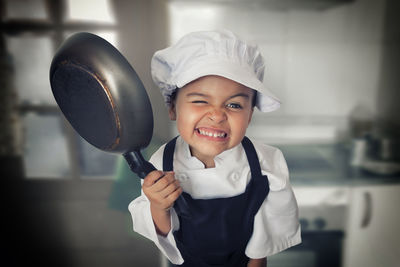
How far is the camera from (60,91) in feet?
0.88

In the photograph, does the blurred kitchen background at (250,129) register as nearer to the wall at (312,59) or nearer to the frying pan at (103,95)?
the wall at (312,59)

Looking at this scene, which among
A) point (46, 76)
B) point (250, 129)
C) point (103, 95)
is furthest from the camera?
point (250, 129)

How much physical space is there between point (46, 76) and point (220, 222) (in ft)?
1.51

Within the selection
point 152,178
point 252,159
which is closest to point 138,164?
point 152,178

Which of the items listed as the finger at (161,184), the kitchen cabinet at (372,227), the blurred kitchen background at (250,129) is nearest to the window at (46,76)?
the blurred kitchen background at (250,129)

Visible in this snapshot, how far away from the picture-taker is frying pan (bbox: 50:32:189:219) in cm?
24

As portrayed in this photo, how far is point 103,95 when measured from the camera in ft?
0.81

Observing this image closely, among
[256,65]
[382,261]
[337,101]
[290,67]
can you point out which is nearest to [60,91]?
[256,65]

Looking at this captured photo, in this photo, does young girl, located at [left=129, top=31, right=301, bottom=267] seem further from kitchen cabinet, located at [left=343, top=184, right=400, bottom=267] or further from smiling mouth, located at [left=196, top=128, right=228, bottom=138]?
kitchen cabinet, located at [left=343, top=184, right=400, bottom=267]

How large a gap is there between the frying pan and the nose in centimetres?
6

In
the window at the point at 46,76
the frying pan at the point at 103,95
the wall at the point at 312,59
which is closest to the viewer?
the frying pan at the point at 103,95

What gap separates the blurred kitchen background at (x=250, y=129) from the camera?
0.53 m

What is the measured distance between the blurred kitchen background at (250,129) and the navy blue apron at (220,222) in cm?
14

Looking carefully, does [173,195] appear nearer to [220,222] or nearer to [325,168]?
[220,222]
